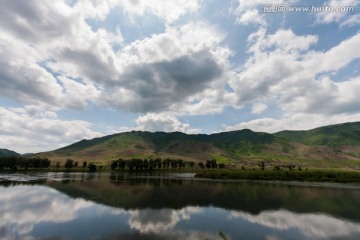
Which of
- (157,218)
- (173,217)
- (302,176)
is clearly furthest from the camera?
(302,176)

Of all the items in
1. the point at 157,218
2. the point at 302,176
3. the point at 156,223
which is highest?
the point at 302,176

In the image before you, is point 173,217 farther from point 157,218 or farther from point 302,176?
point 302,176

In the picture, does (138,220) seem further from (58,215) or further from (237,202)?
(237,202)

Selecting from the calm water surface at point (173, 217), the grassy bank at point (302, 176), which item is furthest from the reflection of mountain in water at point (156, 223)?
the grassy bank at point (302, 176)

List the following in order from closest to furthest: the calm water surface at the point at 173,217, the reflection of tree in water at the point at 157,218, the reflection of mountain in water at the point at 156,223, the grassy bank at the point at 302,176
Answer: the reflection of mountain in water at the point at 156,223 < the calm water surface at the point at 173,217 < the reflection of tree in water at the point at 157,218 < the grassy bank at the point at 302,176

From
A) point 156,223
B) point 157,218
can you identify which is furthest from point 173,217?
point 156,223

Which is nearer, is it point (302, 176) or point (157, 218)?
point (157, 218)

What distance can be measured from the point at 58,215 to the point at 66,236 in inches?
794

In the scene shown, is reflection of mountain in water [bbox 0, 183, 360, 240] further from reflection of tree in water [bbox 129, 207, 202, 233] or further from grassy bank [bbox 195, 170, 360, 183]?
grassy bank [bbox 195, 170, 360, 183]

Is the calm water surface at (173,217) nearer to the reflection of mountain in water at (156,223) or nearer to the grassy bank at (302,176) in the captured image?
the reflection of mountain in water at (156,223)

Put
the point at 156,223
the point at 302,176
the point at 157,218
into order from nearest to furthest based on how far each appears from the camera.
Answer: the point at 156,223, the point at 157,218, the point at 302,176

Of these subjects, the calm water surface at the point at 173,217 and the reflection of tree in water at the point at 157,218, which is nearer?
the calm water surface at the point at 173,217

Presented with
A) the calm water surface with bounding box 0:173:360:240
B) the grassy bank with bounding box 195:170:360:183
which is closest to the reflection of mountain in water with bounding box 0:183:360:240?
the calm water surface with bounding box 0:173:360:240

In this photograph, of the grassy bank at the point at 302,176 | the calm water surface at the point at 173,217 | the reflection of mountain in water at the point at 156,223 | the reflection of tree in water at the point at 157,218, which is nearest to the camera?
the reflection of mountain in water at the point at 156,223
